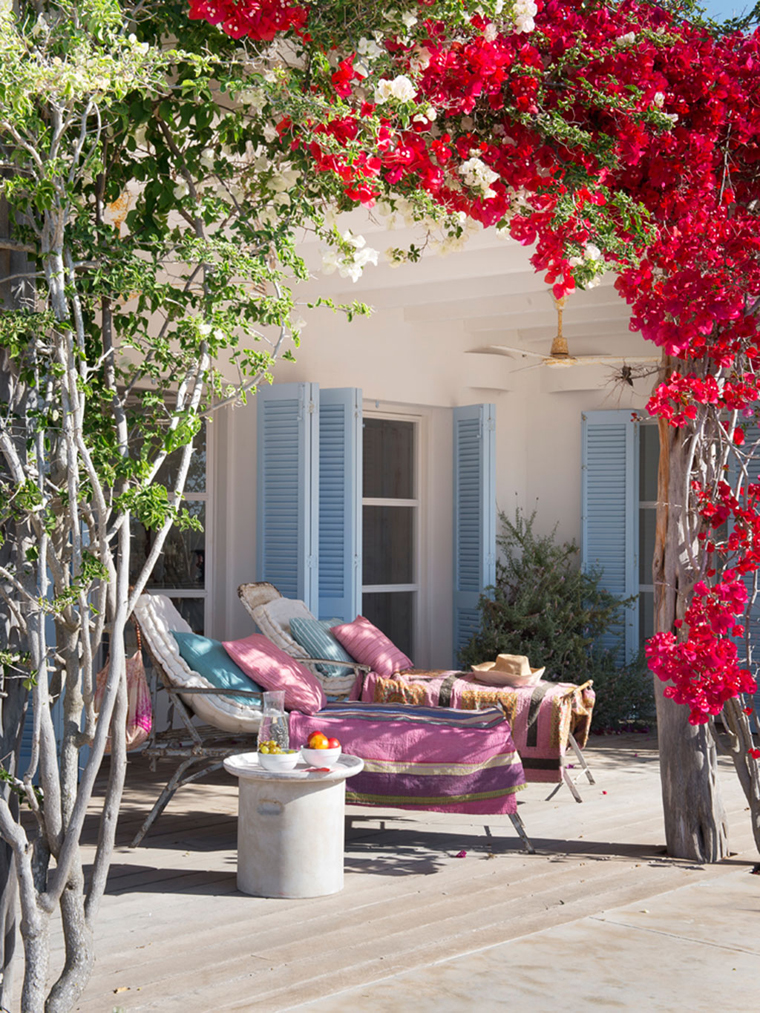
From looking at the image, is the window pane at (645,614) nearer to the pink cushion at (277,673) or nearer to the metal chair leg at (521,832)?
the pink cushion at (277,673)

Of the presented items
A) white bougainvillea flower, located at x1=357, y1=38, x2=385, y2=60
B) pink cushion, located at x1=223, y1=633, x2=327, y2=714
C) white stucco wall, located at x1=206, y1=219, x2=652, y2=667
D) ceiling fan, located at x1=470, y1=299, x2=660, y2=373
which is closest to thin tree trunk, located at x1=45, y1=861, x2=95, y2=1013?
white bougainvillea flower, located at x1=357, y1=38, x2=385, y2=60

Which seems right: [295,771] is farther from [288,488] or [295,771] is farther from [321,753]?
[288,488]

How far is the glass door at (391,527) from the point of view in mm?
8469

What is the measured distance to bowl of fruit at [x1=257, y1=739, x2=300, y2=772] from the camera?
4133mm

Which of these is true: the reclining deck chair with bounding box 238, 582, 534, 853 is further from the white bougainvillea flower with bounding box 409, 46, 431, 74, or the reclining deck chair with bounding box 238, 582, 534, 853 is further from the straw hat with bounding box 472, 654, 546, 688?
the white bougainvillea flower with bounding box 409, 46, 431, 74

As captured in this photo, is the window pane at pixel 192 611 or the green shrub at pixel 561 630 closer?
the window pane at pixel 192 611

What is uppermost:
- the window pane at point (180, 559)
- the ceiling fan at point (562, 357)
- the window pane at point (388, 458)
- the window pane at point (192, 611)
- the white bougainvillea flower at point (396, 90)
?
the ceiling fan at point (562, 357)

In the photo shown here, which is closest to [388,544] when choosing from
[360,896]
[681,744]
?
[681,744]

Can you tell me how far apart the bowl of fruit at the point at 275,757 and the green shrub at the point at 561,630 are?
398 cm

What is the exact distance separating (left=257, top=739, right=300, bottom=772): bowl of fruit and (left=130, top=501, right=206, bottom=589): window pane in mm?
3056

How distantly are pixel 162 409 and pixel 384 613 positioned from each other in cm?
604

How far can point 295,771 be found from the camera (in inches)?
163

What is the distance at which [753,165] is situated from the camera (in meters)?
4.30

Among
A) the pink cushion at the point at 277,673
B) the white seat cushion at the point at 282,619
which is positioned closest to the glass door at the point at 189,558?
the white seat cushion at the point at 282,619
